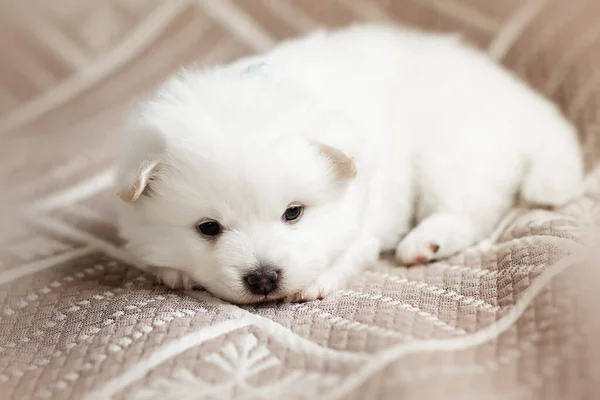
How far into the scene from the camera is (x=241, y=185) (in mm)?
1832

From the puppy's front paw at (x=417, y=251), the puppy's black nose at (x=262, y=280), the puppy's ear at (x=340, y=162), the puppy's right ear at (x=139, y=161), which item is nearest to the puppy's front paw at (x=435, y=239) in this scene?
the puppy's front paw at (x=417, y=251)

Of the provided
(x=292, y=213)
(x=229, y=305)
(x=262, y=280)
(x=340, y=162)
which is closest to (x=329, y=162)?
(x=340, y=162)

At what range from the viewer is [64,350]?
70.3 inches

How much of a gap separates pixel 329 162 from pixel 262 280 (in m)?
0.41

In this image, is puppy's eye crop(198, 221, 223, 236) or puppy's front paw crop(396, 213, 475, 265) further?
puppy's front paw crop(396, 213, 475, 265)

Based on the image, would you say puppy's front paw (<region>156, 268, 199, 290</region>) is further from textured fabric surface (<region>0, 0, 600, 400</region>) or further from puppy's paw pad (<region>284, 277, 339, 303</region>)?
puppy's paw pad (<region>284, 277, 339, 303</region>)

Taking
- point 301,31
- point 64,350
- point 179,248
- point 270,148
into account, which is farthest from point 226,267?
point 301,31

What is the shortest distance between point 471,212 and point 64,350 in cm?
141

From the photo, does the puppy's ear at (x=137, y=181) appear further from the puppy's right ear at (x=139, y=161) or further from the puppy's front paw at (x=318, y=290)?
the puppy's front paw at (x=318, y=290)

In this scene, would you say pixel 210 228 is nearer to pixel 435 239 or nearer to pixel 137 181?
pixel 137 181

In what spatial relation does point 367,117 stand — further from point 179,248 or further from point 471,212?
point 179,248

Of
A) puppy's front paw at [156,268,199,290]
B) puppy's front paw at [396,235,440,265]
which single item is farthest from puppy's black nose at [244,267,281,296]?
puppy's front paw at [396,235,440,265]

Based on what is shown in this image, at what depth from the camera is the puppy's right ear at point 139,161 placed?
1.88 metres

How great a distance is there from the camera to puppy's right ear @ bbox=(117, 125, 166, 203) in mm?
1882
